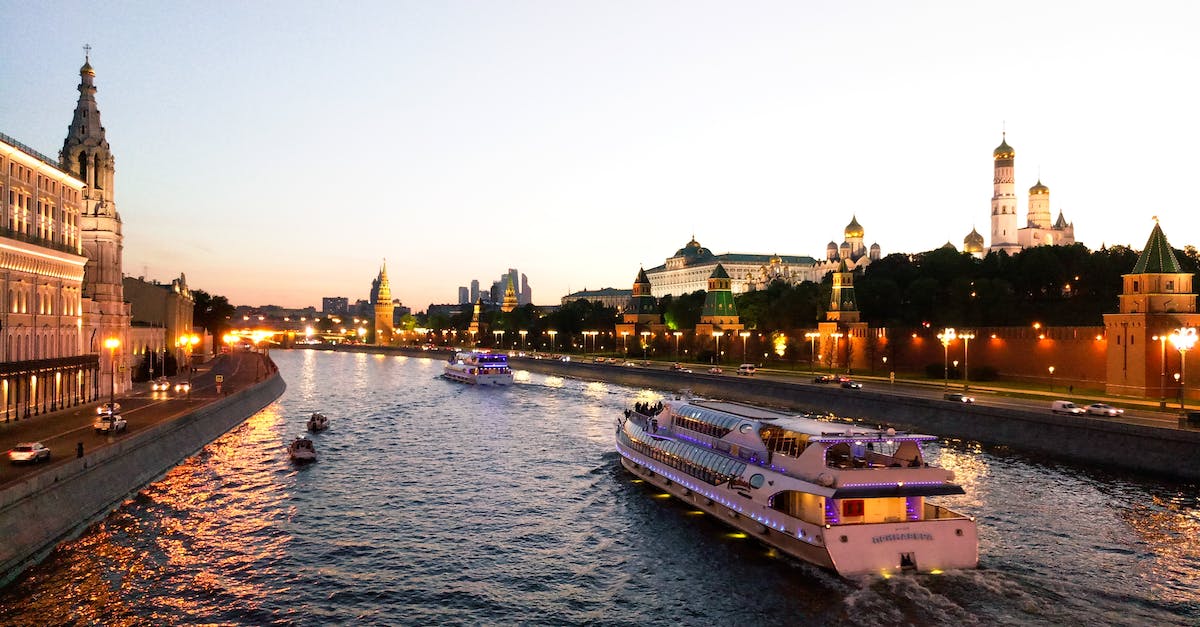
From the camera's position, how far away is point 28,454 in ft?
123

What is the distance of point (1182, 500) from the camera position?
148 feet

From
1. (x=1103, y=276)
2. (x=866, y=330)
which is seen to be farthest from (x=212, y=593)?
(x=1103, y=276)

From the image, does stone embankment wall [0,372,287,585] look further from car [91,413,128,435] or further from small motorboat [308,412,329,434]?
small motorboat [308,412,329,434]

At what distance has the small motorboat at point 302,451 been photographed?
190 ft

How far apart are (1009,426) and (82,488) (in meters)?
58.6

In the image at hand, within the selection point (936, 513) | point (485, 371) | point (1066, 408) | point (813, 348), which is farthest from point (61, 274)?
point (813, 348)

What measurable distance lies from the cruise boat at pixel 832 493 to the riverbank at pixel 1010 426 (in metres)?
24.5

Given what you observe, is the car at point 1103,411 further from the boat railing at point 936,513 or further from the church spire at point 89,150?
the church spire at point 89,150

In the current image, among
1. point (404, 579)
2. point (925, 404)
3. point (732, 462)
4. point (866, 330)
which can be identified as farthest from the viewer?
point (866, 330)

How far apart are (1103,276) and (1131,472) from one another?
277 ft

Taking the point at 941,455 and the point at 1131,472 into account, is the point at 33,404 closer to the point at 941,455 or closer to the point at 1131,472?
the point at 941,455

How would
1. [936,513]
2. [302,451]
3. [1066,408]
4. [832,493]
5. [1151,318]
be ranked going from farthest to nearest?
[1151,318]
[1066,408]
[302,451]
[936,513]
[832,493]

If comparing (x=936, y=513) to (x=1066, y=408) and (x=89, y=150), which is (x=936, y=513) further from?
(x=89, y=150)

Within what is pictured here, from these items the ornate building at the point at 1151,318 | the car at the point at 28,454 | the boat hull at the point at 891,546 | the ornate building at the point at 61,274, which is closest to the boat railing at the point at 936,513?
the boat hull at the point at 891,546
